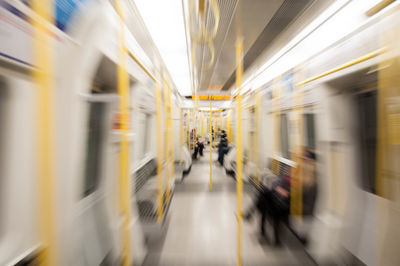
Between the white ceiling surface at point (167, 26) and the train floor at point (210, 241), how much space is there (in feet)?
9.09

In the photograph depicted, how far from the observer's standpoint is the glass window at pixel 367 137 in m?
1.73

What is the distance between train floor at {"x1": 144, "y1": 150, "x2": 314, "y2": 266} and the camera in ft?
5.92

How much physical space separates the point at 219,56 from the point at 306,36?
1.46 metres

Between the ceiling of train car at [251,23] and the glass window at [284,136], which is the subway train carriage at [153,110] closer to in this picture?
the ceiling of train car at [251,23]

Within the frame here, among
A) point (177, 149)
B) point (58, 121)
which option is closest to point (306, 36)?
point (58, 121)

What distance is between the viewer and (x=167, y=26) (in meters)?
1.94

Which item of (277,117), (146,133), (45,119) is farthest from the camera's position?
(146,133)

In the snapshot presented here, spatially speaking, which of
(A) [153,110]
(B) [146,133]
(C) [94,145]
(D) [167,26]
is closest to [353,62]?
(D) [167,26]

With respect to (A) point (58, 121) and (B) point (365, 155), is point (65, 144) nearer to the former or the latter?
(A) point (58, 121)

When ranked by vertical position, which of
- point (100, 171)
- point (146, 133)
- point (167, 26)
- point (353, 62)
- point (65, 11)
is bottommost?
point (100, 171)

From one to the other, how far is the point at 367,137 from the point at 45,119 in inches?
112

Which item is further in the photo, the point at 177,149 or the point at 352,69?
the point at 177,149

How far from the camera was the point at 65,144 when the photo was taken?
92cm

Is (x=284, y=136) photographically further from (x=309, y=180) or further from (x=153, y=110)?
(x=153, y=110)
